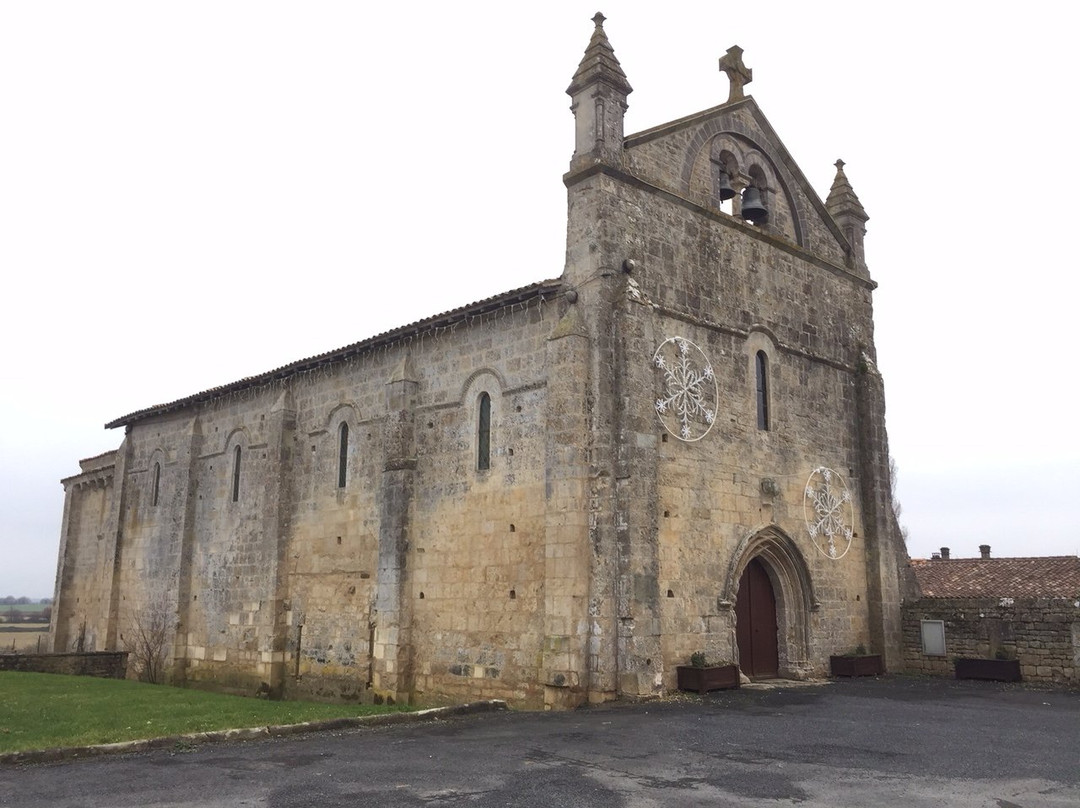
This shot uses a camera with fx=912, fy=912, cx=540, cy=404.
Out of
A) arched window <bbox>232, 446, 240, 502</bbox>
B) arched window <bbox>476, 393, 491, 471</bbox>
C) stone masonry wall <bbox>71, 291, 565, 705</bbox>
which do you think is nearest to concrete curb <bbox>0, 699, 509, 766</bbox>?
stone masonry wall <bbox>71, 291, 565, 705</bbox>

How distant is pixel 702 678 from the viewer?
1448cm

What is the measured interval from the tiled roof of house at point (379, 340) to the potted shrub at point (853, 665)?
9.21 m

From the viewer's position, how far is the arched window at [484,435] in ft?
54.7

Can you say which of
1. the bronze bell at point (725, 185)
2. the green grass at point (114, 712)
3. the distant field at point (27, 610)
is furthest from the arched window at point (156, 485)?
the distant field at point (27, 610)

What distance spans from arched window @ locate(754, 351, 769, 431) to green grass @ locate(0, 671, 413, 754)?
8.57 m

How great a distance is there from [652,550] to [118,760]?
26.2 feet

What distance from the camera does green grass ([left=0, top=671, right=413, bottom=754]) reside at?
11758 mm

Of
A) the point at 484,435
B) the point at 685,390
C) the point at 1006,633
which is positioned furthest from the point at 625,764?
the point at 1006,633

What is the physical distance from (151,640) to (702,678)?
16.3 metres

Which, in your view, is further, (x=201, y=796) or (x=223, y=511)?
(x=223, y=511)

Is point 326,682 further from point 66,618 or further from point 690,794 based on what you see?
point 66,618

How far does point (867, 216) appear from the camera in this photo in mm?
21453

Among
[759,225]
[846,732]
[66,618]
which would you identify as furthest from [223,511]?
[846,732]

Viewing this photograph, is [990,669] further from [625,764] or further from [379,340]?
[379,340]
